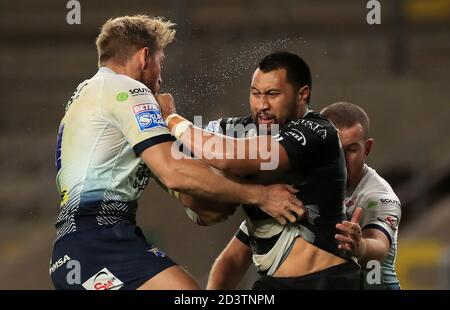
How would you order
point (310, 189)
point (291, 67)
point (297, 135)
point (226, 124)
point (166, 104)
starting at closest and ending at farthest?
point (297, 135), point (310, 189), point (291, 67), point (166, 104), point (226, 124)

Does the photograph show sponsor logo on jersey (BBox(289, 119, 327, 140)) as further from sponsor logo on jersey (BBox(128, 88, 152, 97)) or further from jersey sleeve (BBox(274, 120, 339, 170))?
sponsor logo on jersey (BBox(128, 88, 152, 97))

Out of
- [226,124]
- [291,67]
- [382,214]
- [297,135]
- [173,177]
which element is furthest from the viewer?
Answer: [382,214]

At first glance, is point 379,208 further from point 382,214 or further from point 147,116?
point 147,116

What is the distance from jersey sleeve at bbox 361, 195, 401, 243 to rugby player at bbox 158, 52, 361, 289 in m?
0.60

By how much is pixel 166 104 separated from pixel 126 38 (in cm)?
38

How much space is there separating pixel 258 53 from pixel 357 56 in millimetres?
7014

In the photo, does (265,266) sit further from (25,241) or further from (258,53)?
(25,241)

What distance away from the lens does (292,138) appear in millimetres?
5121

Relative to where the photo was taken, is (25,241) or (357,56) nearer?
(25,241)

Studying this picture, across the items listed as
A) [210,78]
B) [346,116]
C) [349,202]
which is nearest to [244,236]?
[349,202]

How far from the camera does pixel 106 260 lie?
5.10m

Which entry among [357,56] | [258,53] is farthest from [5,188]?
[258,53]
